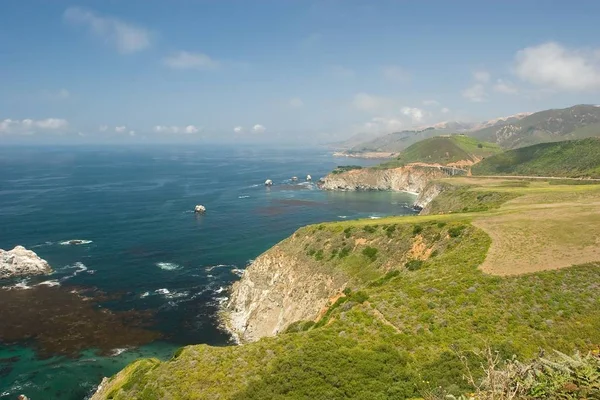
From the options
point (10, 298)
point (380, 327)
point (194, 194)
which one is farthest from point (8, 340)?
point (194, 194)

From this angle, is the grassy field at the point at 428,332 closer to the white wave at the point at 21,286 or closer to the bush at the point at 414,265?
the bush at the point at 414,265

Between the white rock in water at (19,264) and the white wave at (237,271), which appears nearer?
the white rock in water at (19,264)

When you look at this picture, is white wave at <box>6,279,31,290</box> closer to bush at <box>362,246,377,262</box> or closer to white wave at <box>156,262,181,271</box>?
white wave at <box>156,262,181,271</box>

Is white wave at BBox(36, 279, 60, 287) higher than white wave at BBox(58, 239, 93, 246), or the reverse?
white wave at BBox(58, 239, 93, 246)

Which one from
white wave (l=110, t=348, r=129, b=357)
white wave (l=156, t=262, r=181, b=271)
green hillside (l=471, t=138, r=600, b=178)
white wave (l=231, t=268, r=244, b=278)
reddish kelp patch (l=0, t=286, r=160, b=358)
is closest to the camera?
white wave (l=110, t=348, r=129, b=357)

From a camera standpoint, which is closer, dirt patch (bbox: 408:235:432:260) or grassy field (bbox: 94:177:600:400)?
grassy field (bbox: 94:177:600:400)

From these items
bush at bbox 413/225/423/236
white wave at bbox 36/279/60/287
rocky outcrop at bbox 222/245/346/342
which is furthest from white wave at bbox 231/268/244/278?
bush at bbox 413/225/423/236

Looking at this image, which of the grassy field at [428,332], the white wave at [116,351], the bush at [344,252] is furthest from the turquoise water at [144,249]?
the grassy field at [428,332]
